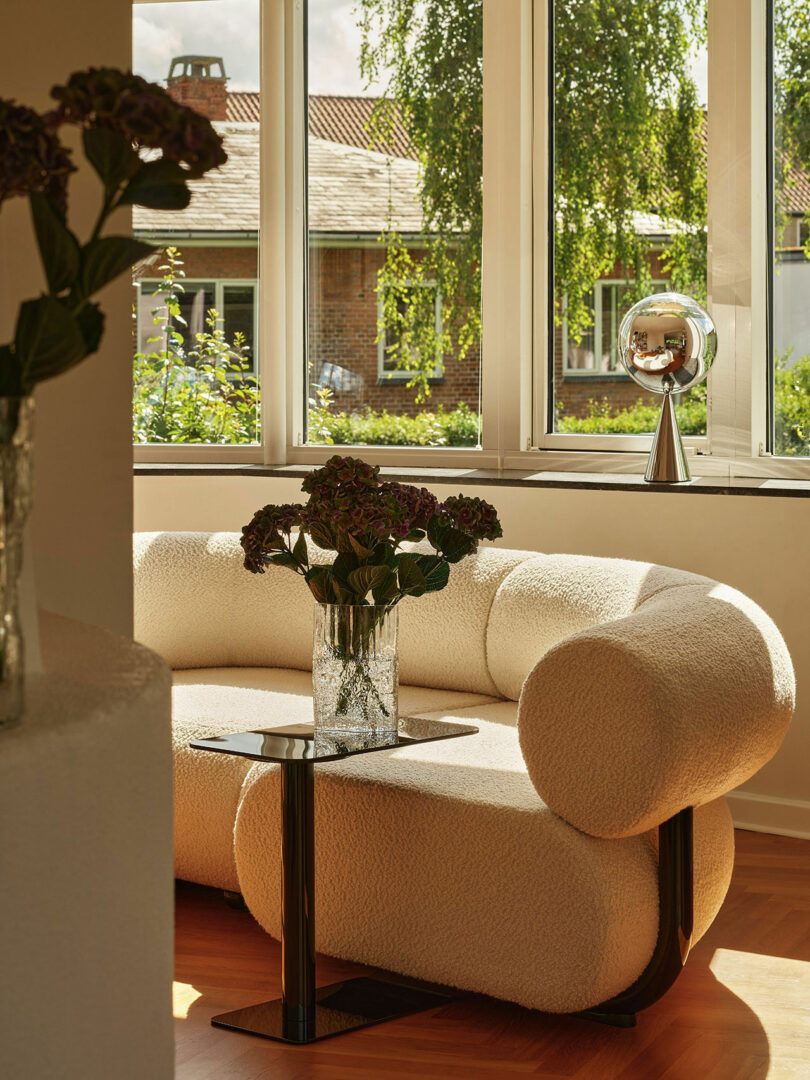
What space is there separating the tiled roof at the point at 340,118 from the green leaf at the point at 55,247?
4190 mm

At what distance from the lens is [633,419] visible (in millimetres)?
4480

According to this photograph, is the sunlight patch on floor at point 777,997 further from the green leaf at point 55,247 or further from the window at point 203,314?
the window at point 203,314

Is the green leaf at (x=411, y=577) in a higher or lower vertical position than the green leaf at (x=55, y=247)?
lower

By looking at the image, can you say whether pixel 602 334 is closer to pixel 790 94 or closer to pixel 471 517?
pixel 790 94

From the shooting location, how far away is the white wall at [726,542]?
150 inches

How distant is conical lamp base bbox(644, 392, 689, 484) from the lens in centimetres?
406

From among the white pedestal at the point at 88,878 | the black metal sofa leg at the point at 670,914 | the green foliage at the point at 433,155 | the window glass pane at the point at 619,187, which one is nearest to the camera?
the white pedestal at the point at 88,878

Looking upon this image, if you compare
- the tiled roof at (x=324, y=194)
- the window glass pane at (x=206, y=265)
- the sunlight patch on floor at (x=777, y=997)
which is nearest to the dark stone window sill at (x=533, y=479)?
the window glass pane at (x=206, y=265)

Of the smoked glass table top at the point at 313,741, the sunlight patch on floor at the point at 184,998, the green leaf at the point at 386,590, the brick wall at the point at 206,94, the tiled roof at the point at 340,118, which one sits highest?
the brick wall at the point at 206,94

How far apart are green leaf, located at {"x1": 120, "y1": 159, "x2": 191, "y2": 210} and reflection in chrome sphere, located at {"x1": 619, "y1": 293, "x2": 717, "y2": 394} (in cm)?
346

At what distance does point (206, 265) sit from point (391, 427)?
0.97 m

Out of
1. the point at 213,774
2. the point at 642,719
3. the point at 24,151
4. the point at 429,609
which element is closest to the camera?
the point at 24,151

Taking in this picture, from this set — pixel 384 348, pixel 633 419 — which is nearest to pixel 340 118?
pixel 384 348

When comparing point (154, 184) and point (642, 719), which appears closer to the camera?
point (154, 184)
